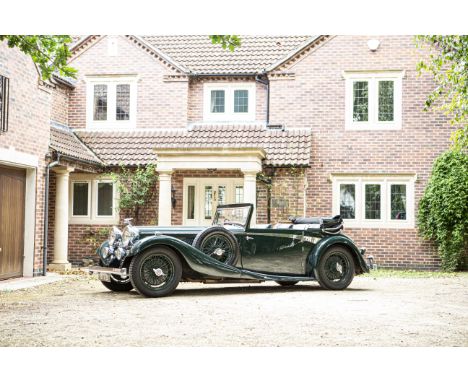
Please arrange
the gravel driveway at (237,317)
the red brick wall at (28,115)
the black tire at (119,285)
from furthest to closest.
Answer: the red brick wall at (28,115)
the black tire at (119,285)
the gravel driveway at (237,317)

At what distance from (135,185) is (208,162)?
2280 mm

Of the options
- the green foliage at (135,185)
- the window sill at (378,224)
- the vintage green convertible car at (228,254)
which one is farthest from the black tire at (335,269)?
the green foliage at (135,185)

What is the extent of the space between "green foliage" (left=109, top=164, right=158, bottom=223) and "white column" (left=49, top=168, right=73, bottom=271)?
161 cm

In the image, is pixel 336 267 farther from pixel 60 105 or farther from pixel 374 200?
pixel 60 105

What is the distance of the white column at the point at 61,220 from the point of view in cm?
1516

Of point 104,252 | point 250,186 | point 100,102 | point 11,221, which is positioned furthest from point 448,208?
point 11,221

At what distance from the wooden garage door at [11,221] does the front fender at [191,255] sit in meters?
4.09

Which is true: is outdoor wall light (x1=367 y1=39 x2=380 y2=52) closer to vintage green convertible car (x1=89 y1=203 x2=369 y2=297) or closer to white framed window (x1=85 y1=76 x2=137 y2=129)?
white framed window (x1=85 y1=76 x2=137 y2=129)

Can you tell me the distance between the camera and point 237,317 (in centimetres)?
749

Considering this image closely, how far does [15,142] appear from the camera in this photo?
12227 millimetres

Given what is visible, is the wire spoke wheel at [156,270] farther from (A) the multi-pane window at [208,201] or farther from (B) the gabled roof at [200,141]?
(A) the multi-pane window at [208,201]

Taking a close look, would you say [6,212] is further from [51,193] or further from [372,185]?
[372,185]
